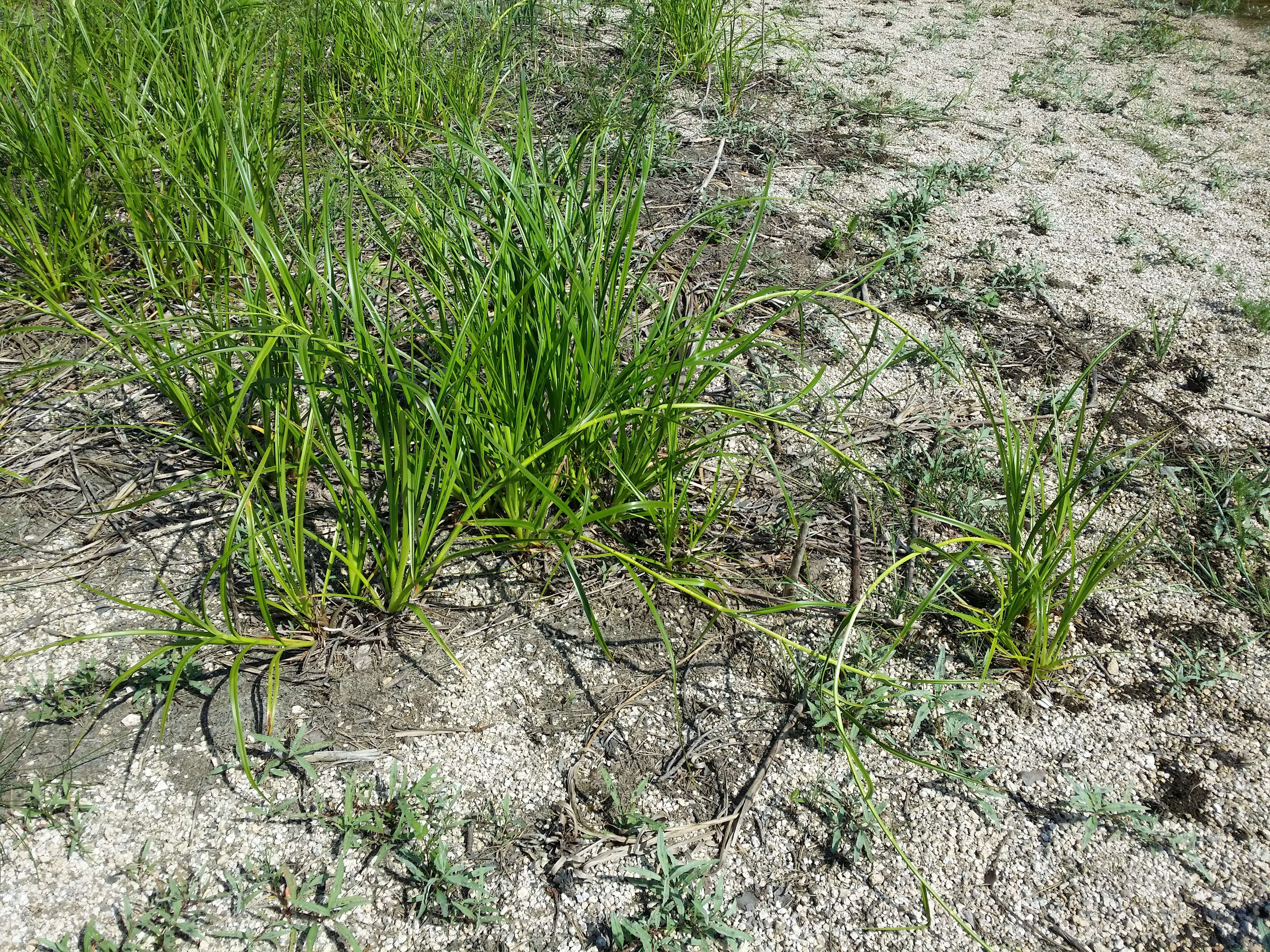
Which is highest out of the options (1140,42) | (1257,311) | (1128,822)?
(1140,42)

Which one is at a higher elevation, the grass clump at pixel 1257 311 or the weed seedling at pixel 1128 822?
the grass clump at pixel 1257 311

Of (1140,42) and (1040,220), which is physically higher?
(1140,42)

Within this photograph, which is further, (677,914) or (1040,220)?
(1040,220)

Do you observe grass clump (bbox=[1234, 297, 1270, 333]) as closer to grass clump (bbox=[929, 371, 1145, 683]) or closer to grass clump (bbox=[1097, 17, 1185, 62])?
grass clump (bbox=[929, 371, 1145, 683])

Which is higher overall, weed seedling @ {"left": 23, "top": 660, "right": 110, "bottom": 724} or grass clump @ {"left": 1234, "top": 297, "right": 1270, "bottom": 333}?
grass clump @ {"left": 1234, "top": 297, "right": 1270, "bottom": 333}

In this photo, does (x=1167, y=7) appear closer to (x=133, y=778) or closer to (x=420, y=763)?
(x=420, y=763)

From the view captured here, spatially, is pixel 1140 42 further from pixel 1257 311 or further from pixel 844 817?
pixel 844 817

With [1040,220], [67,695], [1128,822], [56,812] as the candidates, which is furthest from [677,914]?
[1040,220]

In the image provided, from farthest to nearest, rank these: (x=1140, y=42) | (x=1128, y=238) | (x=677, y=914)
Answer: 1. (x=1140, y=42)
2. (x=1128, y=238)
3. (x=677, y=914)

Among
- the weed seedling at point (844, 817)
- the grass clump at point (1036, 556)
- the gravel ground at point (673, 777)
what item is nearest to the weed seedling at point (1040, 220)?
the gravel ground at point (673, 777)

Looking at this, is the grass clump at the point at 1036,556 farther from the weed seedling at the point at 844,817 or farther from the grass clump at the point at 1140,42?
the grass clump at the point at 1140,42

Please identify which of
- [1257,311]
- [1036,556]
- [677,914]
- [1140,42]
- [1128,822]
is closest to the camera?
[677,914]

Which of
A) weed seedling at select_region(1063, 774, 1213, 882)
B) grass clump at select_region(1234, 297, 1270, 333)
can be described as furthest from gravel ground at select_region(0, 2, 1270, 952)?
grass clump at select_region(1234, 297, 1270, 333)

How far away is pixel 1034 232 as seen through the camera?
113 inches
